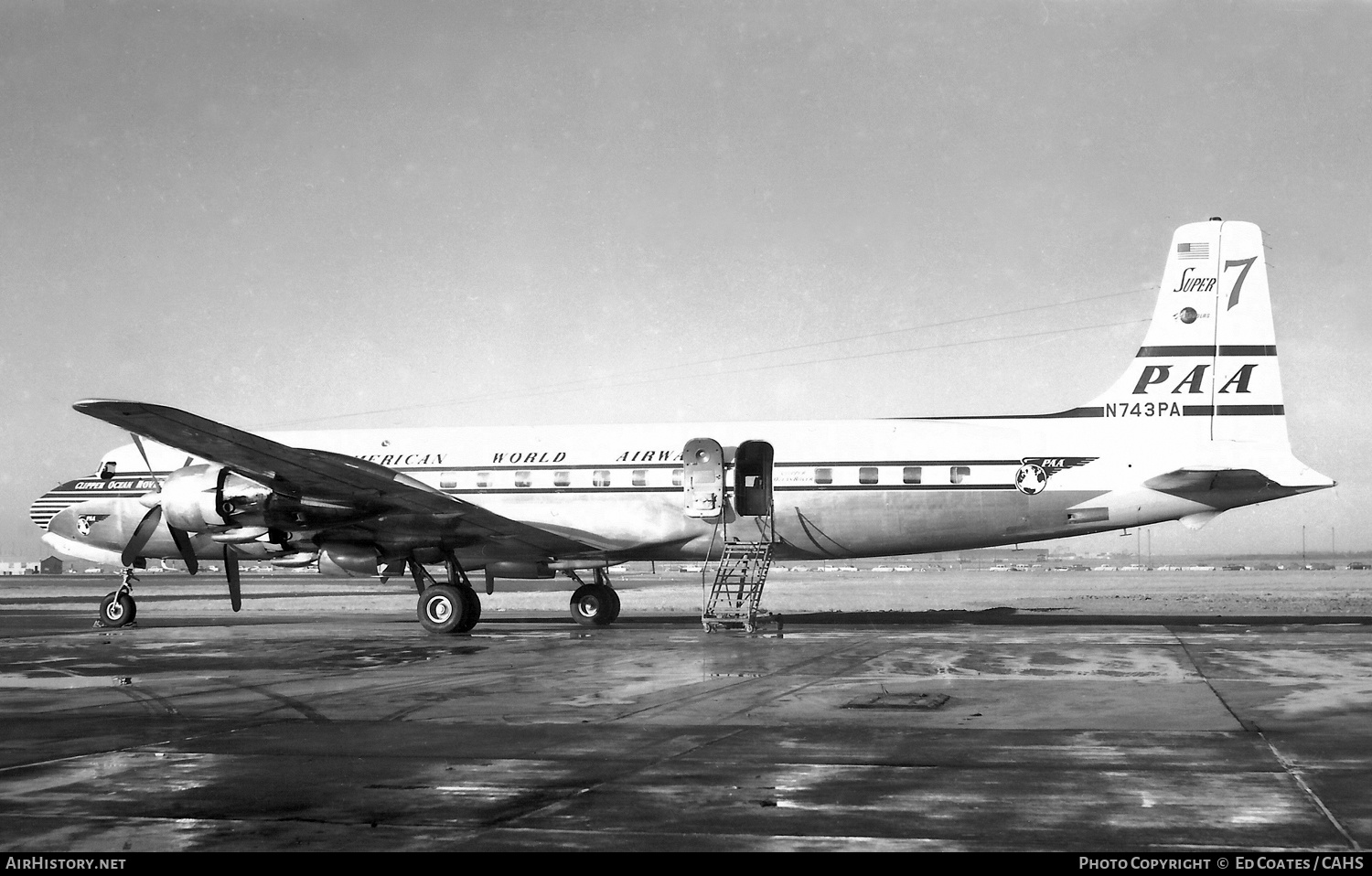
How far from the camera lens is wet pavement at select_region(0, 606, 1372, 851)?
686cm

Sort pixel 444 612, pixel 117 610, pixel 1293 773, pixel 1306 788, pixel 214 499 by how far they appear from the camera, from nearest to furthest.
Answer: pixel 1306 788
pixel 1293 773
pixel 214 499
pixel 444 612
pixel 117 610

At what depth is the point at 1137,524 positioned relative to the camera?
23172 millimetres

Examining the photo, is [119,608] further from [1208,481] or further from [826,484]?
[1208,481]

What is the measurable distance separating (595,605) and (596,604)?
0.15 feet

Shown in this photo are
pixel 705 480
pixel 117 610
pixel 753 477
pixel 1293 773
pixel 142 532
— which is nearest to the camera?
pixel 1293 773

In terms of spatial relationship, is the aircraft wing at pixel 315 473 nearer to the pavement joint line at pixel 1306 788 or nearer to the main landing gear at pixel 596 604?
the main landing gear at pixel 596 604

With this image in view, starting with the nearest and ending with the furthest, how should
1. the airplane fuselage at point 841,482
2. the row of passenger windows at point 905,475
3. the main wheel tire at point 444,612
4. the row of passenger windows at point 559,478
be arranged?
the main wheel tire at point 444,612
the airplane fuselage at point 841,482
the row of passenger windows at point 905,475
the row of passenger windows at point 559,478

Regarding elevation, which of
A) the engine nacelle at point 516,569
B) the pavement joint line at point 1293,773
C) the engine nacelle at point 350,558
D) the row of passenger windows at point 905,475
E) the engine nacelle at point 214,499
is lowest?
the pavement joint line at point 1293,773

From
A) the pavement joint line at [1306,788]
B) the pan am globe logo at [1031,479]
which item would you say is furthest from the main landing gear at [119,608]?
the pavement joint line at [1306,788]

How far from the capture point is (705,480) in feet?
80.0

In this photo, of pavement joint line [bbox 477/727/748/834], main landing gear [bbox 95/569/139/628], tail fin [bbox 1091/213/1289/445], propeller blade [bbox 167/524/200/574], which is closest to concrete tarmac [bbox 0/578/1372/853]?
pavement joint line [bbox 477/727/748/834]

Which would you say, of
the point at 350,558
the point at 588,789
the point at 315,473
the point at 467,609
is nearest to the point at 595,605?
the point at 467,609

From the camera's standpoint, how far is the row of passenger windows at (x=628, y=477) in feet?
78.1

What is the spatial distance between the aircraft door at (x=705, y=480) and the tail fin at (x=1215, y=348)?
8.36 m
